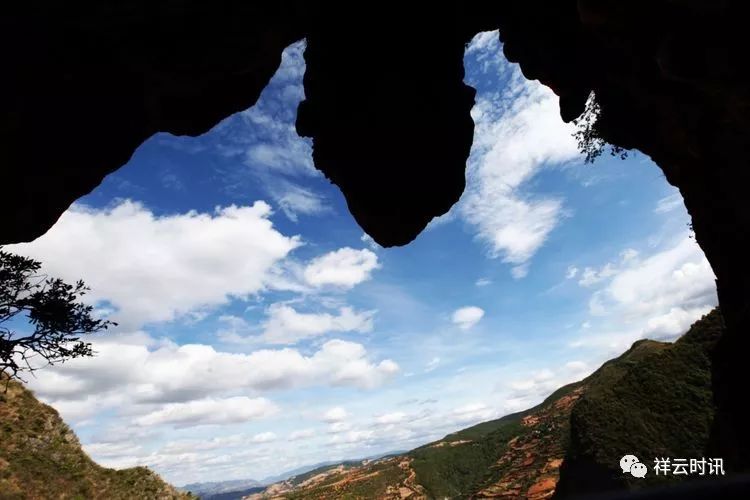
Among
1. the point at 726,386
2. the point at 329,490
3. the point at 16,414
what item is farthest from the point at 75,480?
the point at 329,490

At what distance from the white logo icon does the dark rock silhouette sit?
35.5ft

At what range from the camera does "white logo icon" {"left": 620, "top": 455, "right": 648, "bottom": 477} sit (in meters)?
26.9

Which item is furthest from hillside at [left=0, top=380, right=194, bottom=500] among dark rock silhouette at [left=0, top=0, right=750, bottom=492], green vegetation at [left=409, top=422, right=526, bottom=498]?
green vegetation at [left=409, top=422, right=526, bottom=498]

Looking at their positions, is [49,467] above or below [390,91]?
below

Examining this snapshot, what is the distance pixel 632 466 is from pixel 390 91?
92.3 feet

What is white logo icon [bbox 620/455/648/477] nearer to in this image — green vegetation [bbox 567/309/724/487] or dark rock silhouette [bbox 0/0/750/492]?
green vegetation [bbox 567/309/724/487]

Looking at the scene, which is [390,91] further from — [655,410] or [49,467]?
[49,467]

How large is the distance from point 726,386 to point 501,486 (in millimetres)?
46083

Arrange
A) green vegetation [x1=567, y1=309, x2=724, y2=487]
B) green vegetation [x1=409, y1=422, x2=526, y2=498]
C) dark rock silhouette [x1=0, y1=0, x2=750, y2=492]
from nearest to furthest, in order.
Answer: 1. dark rock silhouette [x1=0, y1=0, x2=750, y2=492]
2. green vegetation [x1=567, y1=309, x2=724, y2=487]
3. green vegetation [x1=409, y1=422, x2=526, y2=498]

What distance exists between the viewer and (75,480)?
125ft

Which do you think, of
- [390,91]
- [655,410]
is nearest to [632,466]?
[655,410]

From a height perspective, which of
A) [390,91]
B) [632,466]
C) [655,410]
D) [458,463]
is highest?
[390,91]

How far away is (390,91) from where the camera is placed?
24.3m

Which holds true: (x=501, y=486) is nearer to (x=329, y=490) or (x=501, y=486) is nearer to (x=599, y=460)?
(x=599, y=460)
